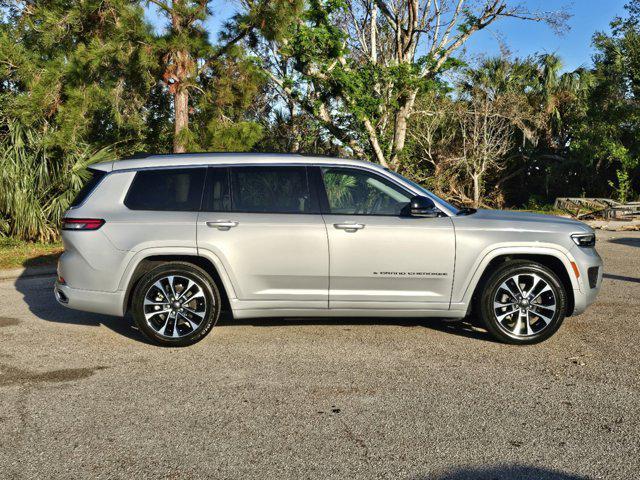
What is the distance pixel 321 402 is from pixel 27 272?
7164 mm

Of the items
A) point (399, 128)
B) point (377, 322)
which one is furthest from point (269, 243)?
point (399, 128)

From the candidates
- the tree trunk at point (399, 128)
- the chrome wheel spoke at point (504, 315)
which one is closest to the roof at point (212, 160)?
the chrome wheel spoke at point (504, 315)

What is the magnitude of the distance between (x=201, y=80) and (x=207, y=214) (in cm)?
882

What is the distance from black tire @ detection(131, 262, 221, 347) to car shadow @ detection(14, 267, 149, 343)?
400mm

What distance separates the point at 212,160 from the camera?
603 centimetres

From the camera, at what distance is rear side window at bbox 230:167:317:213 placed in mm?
5906

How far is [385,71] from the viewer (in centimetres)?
2041

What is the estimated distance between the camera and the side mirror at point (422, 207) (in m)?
5.68

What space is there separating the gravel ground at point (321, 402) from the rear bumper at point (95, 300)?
0.36 meters

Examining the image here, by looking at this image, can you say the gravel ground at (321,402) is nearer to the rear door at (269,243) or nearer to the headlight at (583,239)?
the rear door at (269,243)

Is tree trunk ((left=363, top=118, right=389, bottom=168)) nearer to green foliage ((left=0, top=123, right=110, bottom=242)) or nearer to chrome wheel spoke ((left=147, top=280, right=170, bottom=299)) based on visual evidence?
green foliage ((left=0, top=123, right=110, bottom=242))

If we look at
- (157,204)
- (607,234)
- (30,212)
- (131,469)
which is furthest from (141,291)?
(607,234)

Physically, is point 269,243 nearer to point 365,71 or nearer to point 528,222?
point 528,222

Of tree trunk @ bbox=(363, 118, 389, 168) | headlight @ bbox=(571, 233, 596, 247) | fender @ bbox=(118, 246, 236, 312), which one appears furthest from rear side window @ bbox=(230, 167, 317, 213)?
tree trunk @ bbox=(363, 118, 389, 168)
